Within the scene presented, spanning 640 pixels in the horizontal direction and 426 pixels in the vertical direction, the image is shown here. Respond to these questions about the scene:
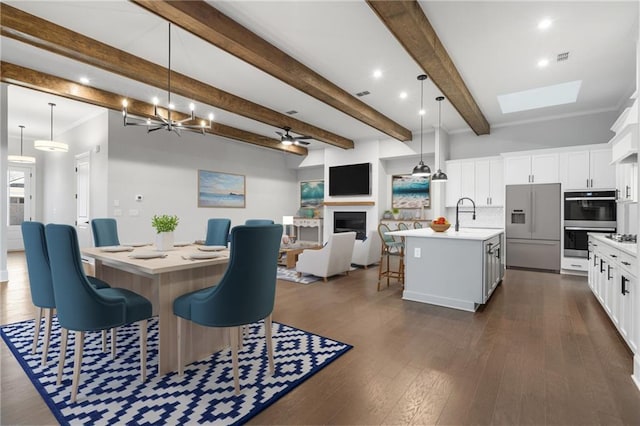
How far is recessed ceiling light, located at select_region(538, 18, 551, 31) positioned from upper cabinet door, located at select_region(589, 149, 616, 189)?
336 cm

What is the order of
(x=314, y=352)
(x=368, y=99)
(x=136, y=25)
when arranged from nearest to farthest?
(x=314, y=352), (x=136, y=25), (x=368, y=99)

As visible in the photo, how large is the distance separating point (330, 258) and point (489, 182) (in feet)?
13.0

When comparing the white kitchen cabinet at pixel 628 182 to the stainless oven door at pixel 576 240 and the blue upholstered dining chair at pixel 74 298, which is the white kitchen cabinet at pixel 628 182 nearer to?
the stainless oven door at pixel 576 240

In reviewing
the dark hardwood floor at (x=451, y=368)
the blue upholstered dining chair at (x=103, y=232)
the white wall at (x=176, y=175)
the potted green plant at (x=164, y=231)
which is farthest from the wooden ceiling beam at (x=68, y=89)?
the potted green plant at (x=164, y=231)

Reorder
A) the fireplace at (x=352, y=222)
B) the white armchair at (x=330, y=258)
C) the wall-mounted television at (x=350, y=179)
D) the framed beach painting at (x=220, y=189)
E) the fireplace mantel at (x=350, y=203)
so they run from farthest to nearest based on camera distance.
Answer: the fireplace at (x=352, y=222), the wall-mounted television at (x=350, y=179), the fireplace mantel at (x=350, y=203), the framed beach painting at (x=220, y=189), the white armchair at (x=330, y=258)

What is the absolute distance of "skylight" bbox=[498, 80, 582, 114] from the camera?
4926 millimetres

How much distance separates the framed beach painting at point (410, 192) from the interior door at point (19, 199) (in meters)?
10.0

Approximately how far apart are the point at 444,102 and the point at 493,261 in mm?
2812

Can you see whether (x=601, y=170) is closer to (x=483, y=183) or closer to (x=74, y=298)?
(x=483, y=183)

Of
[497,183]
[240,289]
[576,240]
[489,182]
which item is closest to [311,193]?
[489,182]

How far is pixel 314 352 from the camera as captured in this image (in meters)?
2.60

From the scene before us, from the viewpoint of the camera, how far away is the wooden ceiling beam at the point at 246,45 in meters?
2.62

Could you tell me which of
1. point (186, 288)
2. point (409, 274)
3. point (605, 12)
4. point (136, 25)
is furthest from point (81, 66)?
point (605, 12)

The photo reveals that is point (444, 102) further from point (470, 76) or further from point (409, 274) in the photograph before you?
point (409, 274)
